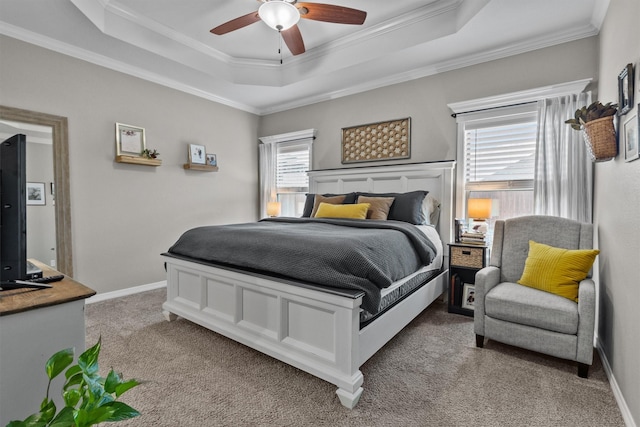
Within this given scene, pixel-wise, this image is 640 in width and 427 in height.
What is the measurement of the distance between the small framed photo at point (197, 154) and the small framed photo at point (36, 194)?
1.63 m

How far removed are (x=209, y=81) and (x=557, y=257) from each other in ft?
13.6

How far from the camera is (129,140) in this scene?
Answer: 371 cm

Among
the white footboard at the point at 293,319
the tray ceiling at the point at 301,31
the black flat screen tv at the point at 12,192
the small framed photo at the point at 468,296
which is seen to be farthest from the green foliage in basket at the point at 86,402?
the tray ceiling at the point at 301,31

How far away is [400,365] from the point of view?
2098 mm

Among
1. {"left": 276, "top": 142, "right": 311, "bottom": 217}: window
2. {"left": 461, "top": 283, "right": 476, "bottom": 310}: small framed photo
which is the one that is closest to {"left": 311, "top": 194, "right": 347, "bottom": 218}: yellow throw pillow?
{"left": 276, "top": 142, "right": 311, "bottom": 217}: window

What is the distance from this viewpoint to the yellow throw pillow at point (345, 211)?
3314mm

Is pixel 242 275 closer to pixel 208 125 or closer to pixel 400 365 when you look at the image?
pixel 400 365

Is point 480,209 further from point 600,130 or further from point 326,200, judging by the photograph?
point 326,200

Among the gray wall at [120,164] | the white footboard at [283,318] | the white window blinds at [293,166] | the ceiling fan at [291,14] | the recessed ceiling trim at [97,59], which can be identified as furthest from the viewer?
the white window blinds at [293,166]

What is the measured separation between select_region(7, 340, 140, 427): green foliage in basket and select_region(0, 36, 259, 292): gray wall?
322 cm

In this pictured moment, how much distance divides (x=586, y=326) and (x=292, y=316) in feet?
5.90

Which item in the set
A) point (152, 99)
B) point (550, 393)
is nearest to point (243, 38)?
point (152, 99)

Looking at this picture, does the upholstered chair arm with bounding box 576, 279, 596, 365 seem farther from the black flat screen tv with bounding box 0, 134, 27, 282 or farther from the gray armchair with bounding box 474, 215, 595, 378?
the black flat screen tv with bounding box 0, 134, 27, 282

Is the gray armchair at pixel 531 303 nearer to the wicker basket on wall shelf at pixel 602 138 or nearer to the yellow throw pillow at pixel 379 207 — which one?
the wicker basket on wall shelf at pixel 602 138
